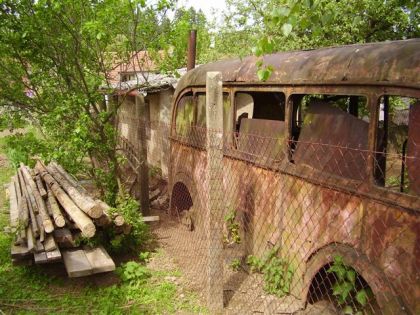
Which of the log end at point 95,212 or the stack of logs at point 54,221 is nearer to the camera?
the stack of logs at point 54,221

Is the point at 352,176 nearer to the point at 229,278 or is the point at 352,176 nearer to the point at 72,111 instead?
the point at 229,278

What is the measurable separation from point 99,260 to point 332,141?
3.06 metres

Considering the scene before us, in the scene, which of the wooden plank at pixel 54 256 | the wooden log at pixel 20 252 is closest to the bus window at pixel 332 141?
the wooden plank at pixel 54 256

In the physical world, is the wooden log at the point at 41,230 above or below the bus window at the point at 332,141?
below

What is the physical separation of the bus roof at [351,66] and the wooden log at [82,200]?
2379mm

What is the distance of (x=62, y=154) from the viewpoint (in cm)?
586

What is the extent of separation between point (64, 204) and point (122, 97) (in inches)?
89.6

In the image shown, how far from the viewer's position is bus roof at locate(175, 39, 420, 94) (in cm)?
303

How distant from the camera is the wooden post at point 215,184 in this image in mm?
4051

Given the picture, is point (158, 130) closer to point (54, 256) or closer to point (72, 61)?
point (72, 61)

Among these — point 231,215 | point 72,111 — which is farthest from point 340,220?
point 72,111

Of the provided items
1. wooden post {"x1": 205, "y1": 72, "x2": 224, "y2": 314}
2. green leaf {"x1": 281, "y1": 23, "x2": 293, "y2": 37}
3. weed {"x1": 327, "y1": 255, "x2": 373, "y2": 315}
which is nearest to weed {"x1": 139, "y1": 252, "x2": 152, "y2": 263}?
wooden post {"x1": 205, "y1": 72, "x2": 224, "y2": 314}

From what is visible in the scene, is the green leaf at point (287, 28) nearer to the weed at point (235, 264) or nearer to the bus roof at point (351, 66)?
the bus roof at point (351, 66)

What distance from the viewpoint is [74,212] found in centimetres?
529
